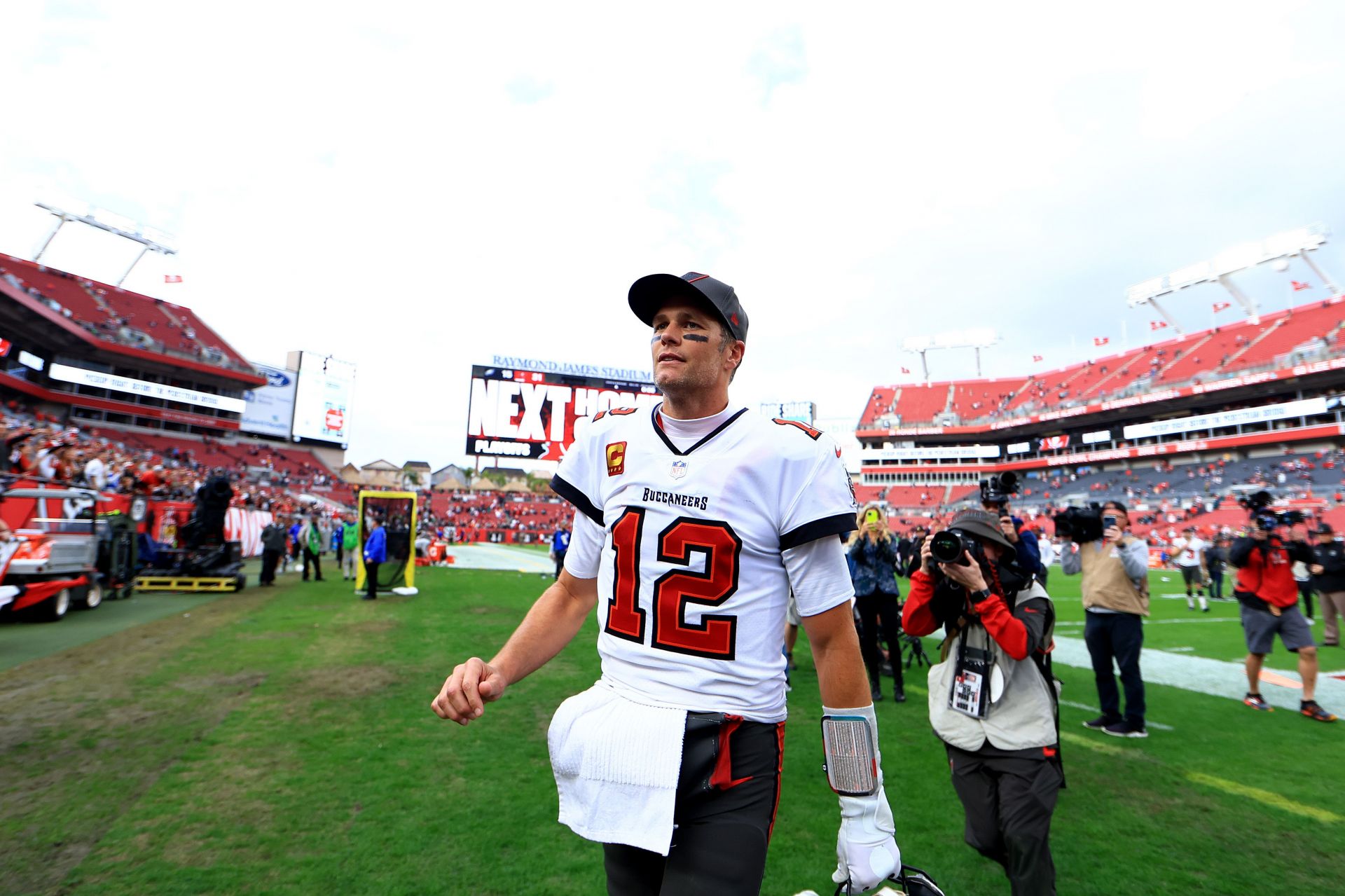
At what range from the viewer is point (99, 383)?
4288 centimetres

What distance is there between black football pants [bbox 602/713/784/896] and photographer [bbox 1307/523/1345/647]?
39.4 feet

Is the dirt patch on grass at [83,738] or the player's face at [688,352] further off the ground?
the player's face at [688,352]

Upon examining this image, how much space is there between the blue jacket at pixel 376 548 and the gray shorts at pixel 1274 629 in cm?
1458

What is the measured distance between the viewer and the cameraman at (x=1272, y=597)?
6.48 meters

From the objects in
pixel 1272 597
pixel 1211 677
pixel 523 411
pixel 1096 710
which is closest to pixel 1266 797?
pixel 1096 710

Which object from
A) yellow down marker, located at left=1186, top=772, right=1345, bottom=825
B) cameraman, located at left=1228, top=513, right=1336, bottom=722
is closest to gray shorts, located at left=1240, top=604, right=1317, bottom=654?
cameraman, located at left=1228, top=513, right=1336, bottom=722

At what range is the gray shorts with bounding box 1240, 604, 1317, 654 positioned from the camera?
644cm

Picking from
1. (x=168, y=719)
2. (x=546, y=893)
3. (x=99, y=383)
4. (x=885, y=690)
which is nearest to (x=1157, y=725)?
(x=885, y=690)

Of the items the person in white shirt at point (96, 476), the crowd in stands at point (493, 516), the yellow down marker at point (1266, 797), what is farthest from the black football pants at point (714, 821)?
the crowd in stands at point (493, 516)

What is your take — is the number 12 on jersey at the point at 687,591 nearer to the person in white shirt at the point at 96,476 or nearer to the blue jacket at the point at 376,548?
the blue jacket at the point at 376,548

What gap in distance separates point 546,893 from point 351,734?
10.2ft

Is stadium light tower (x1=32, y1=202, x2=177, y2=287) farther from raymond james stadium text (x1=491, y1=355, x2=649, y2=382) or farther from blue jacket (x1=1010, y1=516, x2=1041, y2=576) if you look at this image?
blue jacket (x1=1010, y1=516, x2=1041, y2=576)

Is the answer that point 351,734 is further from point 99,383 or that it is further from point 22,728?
point 99,383

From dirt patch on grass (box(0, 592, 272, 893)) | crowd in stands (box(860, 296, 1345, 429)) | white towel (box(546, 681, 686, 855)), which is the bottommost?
dirt patch on grass (box(0, 592, 272, 893))
